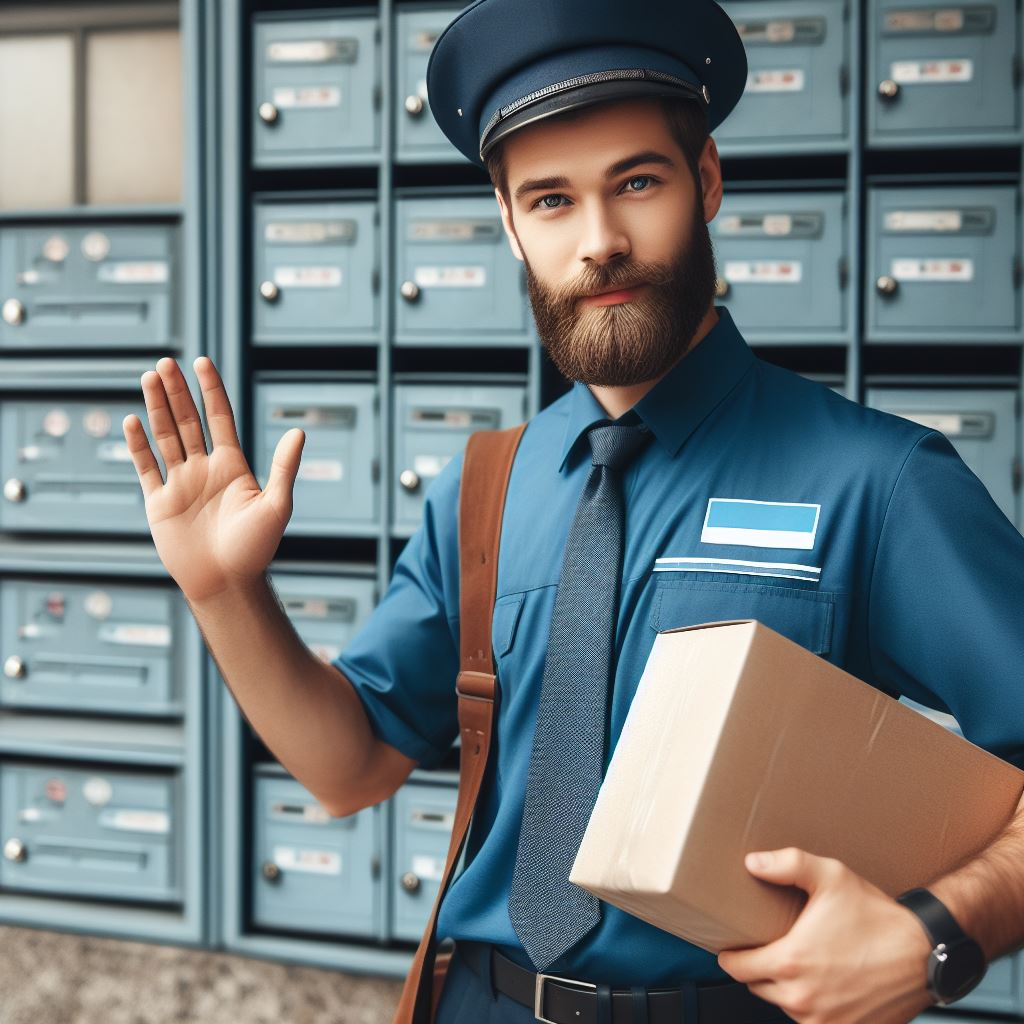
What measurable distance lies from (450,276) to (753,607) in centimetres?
129

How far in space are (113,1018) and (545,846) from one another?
1707 millimetres

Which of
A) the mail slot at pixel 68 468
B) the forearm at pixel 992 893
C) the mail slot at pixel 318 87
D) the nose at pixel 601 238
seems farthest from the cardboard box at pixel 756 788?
the mail slot at pixel 68 468

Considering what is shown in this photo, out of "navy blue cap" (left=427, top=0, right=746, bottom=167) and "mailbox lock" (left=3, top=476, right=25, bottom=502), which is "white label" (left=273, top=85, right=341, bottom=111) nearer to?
"mailbox lock" (left=3, top=476, right=25, bottom=502)

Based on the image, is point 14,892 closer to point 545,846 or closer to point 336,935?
point 336,935

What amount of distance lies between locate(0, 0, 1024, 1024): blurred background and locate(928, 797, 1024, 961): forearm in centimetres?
125

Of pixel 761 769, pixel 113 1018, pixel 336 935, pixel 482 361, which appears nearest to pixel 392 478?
pixel 482 361

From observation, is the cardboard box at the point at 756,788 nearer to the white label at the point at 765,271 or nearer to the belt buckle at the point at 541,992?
the belt buckle at the point at 541,992

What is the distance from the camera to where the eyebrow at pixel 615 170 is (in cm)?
86

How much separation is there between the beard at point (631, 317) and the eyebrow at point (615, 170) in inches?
2.6

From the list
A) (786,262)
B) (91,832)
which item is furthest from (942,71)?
(91,832)

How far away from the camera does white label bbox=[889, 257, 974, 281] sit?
1.81 m

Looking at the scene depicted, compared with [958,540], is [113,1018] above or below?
below

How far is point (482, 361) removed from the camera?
2260 mm

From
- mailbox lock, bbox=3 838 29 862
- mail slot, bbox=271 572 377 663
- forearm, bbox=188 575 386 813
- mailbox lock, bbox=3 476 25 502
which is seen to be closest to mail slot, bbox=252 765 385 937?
mail slot, bbox=271 572 377 663
